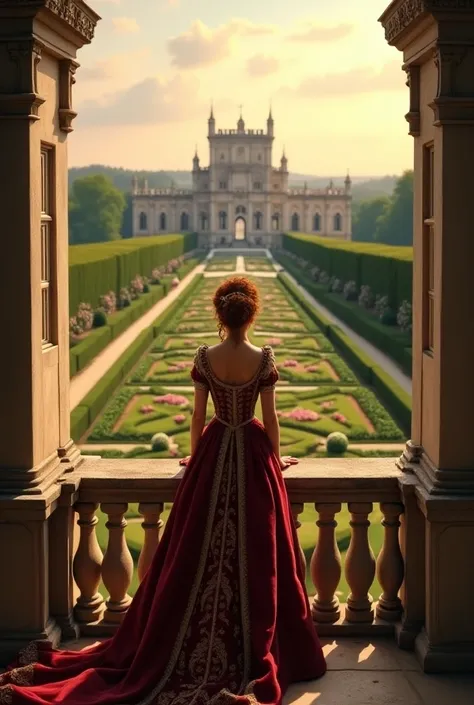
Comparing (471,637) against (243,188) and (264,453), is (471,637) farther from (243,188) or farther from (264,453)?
(243,188)

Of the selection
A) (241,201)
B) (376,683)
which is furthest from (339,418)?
(241,201)

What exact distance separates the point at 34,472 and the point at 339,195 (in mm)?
88993

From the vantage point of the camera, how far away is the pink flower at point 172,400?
1506 centimetres

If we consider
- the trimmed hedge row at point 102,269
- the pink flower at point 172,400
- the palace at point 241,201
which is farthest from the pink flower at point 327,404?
the palace at point 241,201

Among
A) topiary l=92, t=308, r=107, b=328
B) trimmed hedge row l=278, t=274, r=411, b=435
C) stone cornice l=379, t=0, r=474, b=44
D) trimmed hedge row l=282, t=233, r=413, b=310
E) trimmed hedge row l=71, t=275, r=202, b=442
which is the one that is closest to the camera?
stone cornice l=379, t=0, r=474, b=44

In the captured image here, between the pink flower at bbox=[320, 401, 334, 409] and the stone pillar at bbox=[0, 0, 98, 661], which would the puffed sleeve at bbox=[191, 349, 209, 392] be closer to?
the stone pillar at bbox=[0, 0, 98, 661]

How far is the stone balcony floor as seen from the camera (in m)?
3.67

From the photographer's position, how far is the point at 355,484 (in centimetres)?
422

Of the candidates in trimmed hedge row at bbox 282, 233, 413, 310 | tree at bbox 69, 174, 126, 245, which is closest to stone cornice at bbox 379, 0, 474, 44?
trimmed hedge row at bbox 282, 233, 413, 310

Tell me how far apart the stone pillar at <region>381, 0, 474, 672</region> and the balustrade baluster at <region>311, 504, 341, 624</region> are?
0.29 metres

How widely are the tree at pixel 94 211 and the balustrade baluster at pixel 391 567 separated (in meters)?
76.8

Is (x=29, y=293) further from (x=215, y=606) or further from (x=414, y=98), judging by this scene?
(x=414, y=98)

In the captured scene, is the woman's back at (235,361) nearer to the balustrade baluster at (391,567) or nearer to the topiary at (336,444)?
the balustrade baluster at (391,567)

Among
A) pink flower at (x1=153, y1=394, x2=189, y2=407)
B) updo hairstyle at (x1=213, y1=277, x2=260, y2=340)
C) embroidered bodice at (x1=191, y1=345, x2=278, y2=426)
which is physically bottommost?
pink flower at (x1=153, y1=394, x2=189, y2=407)
